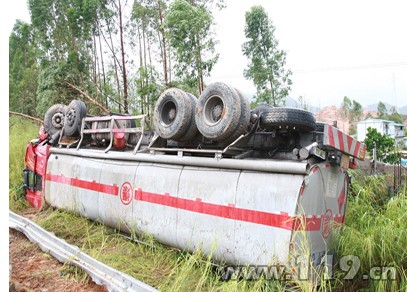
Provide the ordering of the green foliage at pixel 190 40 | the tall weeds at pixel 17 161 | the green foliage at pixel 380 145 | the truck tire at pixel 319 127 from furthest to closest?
the green foliage at pixel 190 40 < the green foliage at pixel 380 145 < the tall weeds at pixel 17 161 < the truck tire at pixel 319 127

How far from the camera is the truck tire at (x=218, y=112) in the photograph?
12.5 ft

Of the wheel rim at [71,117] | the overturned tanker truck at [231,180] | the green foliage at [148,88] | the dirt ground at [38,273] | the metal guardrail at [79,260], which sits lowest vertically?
the dirt ground at [38,273]

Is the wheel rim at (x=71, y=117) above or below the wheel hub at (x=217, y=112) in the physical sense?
above

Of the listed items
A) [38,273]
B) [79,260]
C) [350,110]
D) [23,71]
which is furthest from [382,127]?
[38,273]

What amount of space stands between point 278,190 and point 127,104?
1406cm

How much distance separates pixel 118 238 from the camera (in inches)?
204

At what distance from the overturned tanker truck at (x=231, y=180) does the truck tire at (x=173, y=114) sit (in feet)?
0.04

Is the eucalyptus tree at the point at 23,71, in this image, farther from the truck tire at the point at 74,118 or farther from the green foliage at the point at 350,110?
the green foliage at the point at 350,110

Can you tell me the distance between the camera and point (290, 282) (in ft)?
10.6

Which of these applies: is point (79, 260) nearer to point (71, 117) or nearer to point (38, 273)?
point (38, 273)

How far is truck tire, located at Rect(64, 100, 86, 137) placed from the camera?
6.65m

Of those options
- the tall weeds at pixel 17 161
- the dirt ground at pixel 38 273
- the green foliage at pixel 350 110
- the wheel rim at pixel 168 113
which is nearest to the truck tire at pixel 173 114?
the wheel rim at pixel 168 113

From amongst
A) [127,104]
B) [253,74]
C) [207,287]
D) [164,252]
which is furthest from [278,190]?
[253,74]

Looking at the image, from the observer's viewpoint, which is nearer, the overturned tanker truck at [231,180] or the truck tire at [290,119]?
the overturned tanker truck at [231,180]
